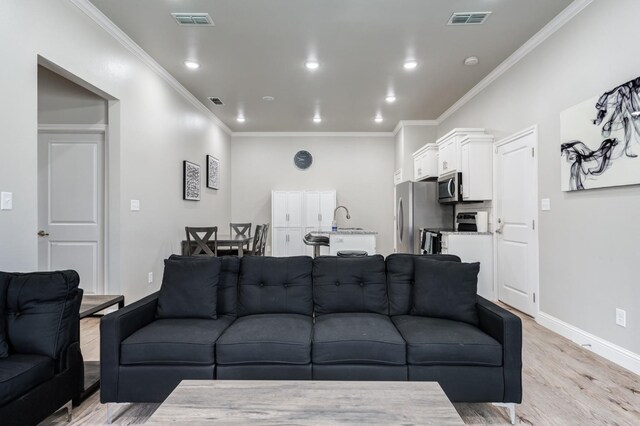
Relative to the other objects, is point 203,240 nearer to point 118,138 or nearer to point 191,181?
point 191,181

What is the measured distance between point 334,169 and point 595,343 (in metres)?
5.63

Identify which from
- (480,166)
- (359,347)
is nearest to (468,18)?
(480,166)

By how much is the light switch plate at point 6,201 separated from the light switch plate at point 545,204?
4530mm

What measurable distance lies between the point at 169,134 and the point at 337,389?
425cm

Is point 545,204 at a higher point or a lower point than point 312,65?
lower

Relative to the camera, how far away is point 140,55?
3.86m

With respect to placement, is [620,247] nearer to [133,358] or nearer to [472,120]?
[472,120]

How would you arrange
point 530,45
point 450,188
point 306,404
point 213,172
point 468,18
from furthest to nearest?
point 213,172, point 450,188, point 530,45, point 468,18, point 306,404

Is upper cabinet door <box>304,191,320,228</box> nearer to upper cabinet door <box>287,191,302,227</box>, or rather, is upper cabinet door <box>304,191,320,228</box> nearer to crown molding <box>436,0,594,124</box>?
upper cabinet door <box>287,191,302,227</box>

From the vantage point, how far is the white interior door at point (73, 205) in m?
3.68

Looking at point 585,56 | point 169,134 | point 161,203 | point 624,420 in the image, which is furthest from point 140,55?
point 624,420

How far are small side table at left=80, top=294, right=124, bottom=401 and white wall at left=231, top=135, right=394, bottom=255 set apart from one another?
526 centimetres

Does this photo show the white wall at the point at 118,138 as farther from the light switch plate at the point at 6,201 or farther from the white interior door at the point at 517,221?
the white interior door at the point at 517,221

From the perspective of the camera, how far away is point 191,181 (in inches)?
207
